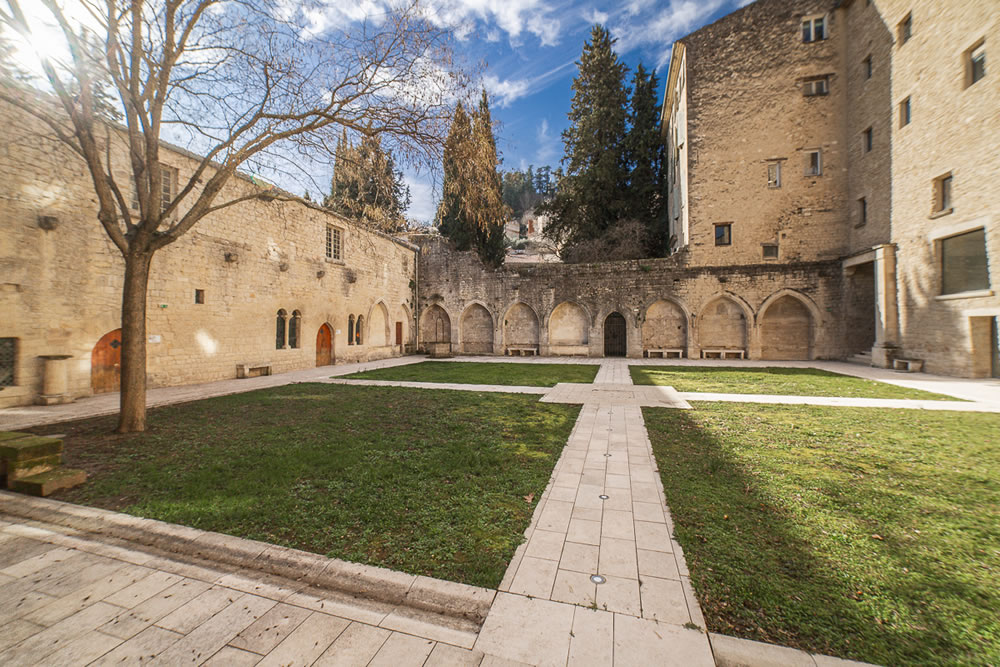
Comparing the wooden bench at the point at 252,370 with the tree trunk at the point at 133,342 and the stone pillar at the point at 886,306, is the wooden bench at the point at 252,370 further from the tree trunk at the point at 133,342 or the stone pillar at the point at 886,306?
the stone pillar at the point at 886,306

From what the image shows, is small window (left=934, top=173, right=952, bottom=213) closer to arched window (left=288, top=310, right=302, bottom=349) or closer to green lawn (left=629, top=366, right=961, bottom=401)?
green lawn (left=629, top=366, right=961, bottom=401)

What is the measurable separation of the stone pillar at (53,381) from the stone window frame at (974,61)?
23.5 metres

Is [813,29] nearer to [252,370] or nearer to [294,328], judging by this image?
[294,328]

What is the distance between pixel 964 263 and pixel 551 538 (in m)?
15.3

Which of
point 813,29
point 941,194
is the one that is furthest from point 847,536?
point 813,29

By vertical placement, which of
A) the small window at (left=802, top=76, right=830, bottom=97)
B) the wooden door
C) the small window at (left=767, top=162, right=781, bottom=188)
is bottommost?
the wooden door

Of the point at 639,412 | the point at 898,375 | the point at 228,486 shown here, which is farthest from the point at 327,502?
the point at 898,375

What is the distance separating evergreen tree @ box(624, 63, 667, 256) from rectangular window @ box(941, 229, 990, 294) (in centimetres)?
1342

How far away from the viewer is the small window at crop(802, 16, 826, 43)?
16.5 m

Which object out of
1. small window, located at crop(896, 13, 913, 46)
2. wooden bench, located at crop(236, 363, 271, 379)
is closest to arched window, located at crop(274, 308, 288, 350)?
wooden bench, located at crop(236, 363, 271, 379)

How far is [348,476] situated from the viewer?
13.4 ft

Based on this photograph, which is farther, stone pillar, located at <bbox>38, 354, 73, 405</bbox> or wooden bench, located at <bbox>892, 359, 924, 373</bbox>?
wooden bench, located at <bbox>892, 359, 924, 373</bbox>

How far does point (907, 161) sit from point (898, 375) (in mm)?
7318

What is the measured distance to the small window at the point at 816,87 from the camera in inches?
647
